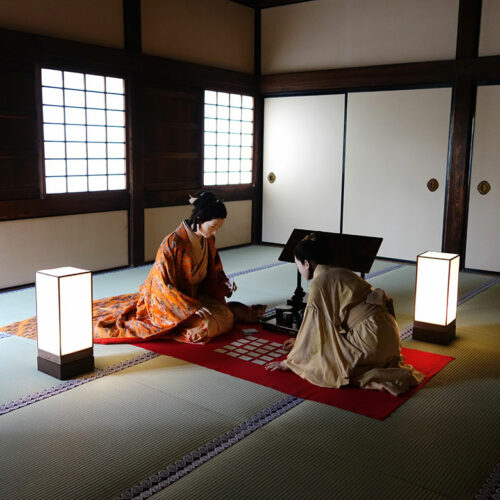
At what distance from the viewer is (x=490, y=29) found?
236 inches

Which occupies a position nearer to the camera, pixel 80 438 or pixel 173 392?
pixel 80 438

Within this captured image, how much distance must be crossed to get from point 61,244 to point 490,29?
481 cm

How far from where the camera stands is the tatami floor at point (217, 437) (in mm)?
2195

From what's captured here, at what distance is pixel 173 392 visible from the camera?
3043mm

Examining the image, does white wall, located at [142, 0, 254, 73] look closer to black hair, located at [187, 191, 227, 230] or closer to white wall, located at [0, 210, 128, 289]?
white wall, located at [0, 210, 128, 289]

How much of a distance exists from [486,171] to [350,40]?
224cm

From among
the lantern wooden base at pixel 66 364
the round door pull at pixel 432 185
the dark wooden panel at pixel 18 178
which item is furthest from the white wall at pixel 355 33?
the lantern wooden base at pixel 66 364

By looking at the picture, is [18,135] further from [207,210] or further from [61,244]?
[207,210]

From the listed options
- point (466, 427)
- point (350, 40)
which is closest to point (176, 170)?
point (350, 40)

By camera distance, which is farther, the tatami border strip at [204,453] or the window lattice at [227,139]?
the window lattice at [227,139]

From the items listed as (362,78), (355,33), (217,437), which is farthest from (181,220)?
(217,437)

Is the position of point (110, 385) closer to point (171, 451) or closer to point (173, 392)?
point (173, 392)

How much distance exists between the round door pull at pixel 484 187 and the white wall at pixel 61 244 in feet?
12.4

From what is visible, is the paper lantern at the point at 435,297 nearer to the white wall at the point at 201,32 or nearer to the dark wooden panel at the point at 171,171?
the dark wooden panel at the point at 171,171
